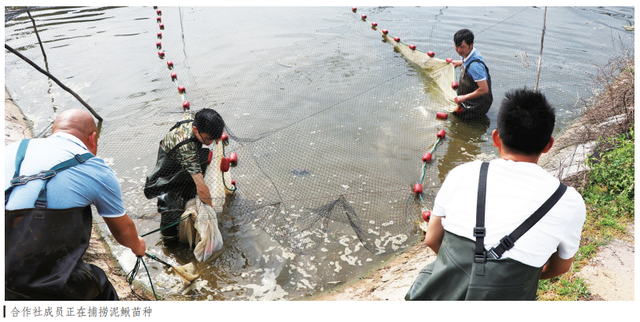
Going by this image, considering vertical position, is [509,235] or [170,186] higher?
[509,235]

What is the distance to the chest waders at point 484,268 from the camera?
5.52 ft

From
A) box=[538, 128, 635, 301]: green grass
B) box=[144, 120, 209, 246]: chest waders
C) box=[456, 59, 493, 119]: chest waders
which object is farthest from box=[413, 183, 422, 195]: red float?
box=[144, 120, 209, 246]: chest waders

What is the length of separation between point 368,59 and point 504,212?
25.8 feet

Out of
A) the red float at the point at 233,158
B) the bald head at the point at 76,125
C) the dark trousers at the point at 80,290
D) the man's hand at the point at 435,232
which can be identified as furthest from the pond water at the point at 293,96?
the man's hand at the point at 435,232

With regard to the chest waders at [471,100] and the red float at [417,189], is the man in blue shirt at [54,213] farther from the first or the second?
the chest waders at [471,100]

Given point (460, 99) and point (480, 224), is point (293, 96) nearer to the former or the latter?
point (460, 99)

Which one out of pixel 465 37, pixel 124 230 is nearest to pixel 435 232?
pixel 124 230

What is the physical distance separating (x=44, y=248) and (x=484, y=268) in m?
2.38

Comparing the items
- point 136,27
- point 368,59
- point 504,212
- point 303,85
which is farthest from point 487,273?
point 136,27

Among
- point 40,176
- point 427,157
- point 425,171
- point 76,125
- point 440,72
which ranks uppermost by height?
point 76,125

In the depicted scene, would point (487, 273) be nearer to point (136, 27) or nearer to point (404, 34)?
point (404, 34)

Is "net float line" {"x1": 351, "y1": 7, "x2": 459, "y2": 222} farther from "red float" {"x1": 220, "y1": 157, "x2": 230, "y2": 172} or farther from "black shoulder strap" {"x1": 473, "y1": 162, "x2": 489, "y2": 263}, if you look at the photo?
"black shoulder strap" {"x1": 473, "y1": 162, "x2": 489, "y2": 263}

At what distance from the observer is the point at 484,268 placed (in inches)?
67.5

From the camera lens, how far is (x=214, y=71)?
866 centimetres
